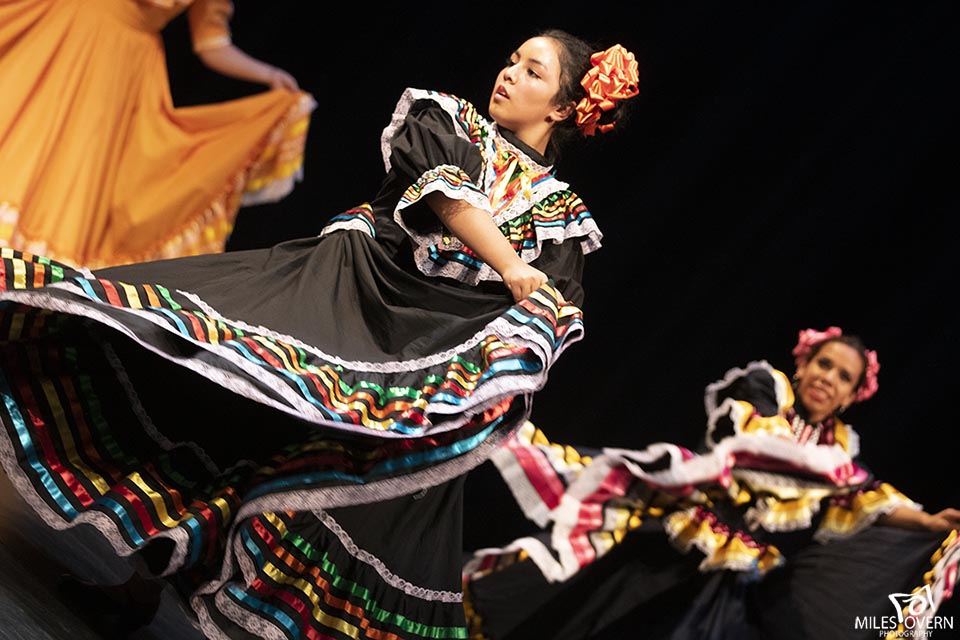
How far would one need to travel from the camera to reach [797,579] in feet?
9.62

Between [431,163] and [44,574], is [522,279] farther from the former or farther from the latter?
[44,574]

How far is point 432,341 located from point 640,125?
1.73m

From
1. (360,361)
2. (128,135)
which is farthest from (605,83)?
(128,135)

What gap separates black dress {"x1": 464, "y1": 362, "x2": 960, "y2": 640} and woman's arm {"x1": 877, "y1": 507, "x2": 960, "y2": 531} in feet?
0.16

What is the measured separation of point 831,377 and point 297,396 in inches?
83.7

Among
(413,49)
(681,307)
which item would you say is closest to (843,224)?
(681,307)

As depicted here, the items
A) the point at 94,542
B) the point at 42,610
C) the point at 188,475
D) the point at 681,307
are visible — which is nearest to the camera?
the point at 42,610

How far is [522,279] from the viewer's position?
1957mm

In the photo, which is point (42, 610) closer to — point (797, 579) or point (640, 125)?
point (797, 579)

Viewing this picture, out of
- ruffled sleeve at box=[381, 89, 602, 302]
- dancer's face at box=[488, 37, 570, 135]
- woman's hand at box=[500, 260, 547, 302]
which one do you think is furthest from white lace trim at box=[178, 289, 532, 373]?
dancer's face at box=[488, 37, 570, 135]

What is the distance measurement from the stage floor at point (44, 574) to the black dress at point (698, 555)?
1001 mm

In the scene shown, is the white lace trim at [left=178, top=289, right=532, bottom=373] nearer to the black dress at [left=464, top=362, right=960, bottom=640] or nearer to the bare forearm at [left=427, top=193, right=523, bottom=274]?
the bare forearm at [left=427, top=193, right=523, bottom=274]

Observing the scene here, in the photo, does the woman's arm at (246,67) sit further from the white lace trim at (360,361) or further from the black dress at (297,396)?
the white lace trim at (360,361)

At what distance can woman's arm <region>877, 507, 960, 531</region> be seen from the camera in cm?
305
